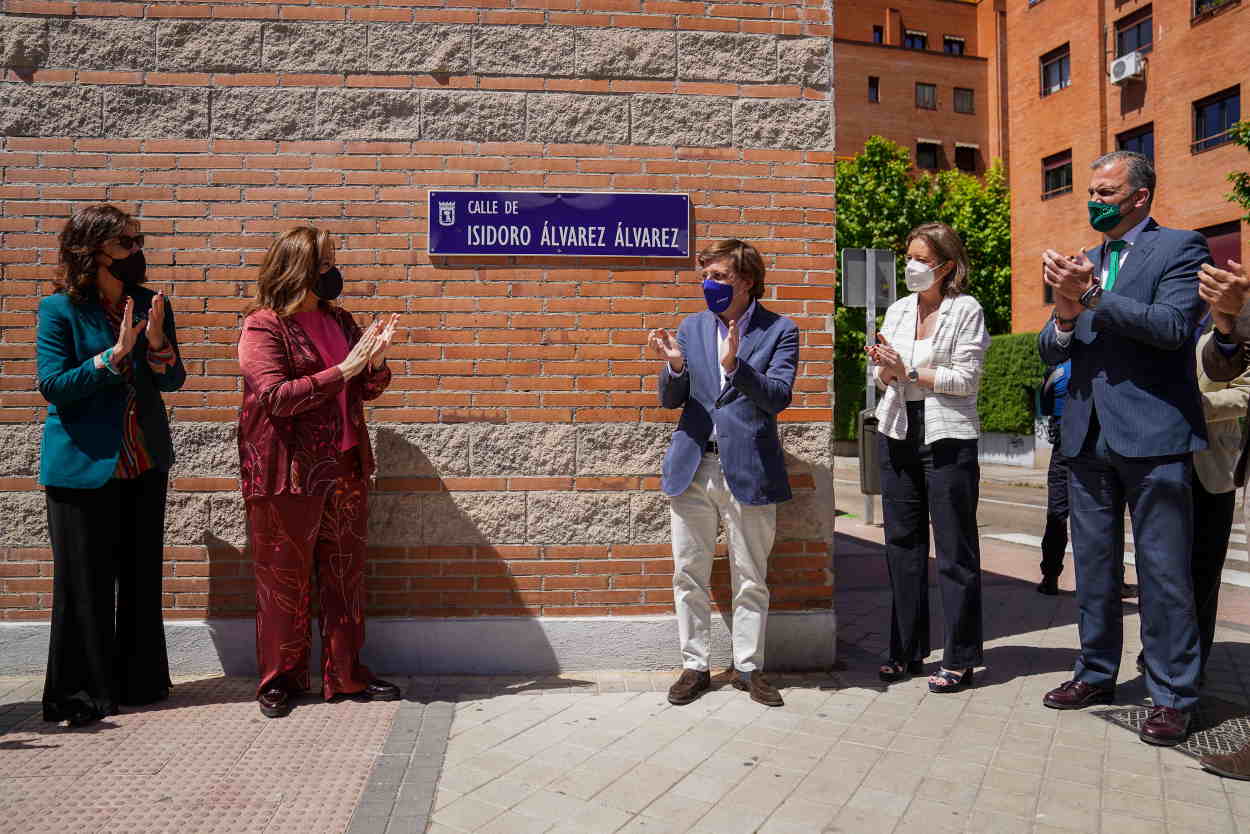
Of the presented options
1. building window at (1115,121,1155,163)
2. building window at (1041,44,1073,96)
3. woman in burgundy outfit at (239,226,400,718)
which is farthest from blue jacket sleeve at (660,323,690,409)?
building window at (1041,44,1073,96)

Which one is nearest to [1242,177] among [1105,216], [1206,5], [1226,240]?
[1226,240]

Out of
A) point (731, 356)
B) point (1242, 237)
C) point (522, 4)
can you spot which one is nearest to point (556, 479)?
point (731, 356)

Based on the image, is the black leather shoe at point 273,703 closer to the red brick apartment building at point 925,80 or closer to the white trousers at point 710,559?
the white trousers at point 710,559

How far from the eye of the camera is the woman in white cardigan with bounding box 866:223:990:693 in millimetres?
4406

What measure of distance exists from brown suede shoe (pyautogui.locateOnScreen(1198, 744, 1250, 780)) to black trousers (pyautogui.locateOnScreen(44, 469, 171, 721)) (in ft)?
14.5

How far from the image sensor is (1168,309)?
3.67 metres

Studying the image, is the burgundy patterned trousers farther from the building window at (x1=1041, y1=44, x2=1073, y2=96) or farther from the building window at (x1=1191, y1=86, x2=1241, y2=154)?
the building window at (x1=1041, y1=44, x2=1073, y2=96)

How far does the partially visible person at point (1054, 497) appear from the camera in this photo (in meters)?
6.52

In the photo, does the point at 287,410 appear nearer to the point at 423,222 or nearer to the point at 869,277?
the point at 423,222

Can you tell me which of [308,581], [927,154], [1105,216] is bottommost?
[308,581]

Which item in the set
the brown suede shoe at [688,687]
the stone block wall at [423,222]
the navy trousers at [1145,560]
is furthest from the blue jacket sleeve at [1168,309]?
the brown suede shoe at [688,687]

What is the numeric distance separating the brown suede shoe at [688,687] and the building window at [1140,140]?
2400 centimetres

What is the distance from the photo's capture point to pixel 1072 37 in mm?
26406

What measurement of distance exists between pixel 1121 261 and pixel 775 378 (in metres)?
1.58
